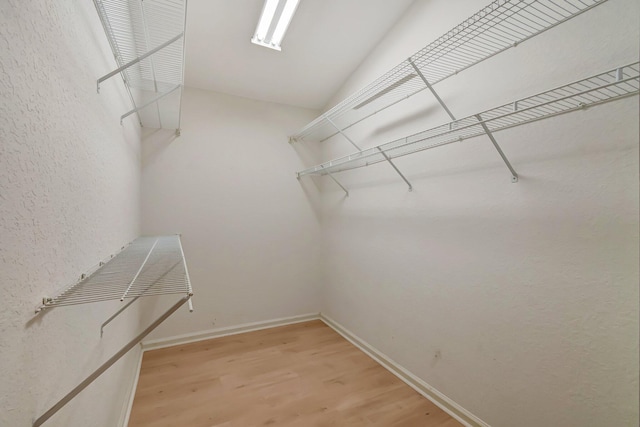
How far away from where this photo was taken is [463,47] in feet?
4.76

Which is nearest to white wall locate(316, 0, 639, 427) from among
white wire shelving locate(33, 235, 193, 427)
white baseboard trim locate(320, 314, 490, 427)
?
white baseboard trim locate(320, 314, 490, 427)

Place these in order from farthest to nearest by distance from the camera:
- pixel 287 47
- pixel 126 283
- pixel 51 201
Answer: pixel 287 47 < pixel 126 283 < pixel 51 201

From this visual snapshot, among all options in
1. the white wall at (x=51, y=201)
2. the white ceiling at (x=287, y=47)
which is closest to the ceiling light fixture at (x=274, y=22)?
the white ceiling at (x=287, y=47)

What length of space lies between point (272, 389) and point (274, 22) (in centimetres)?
257

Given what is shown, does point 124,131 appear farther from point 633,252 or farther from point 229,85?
point 633,252

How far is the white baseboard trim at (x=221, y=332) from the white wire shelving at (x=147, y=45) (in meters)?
1.98

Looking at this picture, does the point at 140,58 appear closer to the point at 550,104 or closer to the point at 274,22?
the point at 274,22

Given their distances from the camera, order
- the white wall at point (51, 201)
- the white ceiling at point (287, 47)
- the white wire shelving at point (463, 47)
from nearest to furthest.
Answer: the white wall at point (51, 201) → the white wire shelving at point (463, 47) → the white ceiling at point (287, 47)

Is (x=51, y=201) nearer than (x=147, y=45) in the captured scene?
Yes

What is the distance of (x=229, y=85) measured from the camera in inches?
101

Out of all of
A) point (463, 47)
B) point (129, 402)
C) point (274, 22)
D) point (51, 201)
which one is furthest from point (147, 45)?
point (129, 402)

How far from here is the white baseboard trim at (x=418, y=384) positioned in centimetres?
148

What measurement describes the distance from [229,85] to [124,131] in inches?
51.3

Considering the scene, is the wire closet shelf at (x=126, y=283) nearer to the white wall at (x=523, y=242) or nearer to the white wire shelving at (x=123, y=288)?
the white wire shelving at (x=123, y=288)
